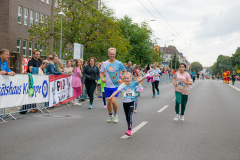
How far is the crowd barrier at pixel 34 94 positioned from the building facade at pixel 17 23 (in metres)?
20.4

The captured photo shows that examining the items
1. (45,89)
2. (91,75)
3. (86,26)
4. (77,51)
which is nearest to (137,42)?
(86,26)

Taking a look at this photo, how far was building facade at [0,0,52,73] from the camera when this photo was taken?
126 ft

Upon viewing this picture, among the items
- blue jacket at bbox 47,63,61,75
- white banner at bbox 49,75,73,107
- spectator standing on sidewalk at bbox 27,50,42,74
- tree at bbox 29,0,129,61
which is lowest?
white banner at bbox 49,75,73,107

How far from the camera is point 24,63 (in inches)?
1273

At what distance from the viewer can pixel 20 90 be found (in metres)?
10.6

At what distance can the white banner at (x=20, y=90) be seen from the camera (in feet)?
32.2

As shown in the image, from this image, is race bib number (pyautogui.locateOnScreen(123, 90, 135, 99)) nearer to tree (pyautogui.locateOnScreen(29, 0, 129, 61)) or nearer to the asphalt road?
the asphalt road

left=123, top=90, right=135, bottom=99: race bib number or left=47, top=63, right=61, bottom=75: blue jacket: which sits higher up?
left=47, top=63, right=61, bottom=75: blue jacket

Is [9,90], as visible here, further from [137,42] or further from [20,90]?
[137,42]

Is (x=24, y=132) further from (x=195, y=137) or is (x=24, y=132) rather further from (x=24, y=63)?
(x=24, y=63)

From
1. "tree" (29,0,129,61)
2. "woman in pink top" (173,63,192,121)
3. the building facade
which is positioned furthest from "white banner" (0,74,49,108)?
"tree" (29,0,129,61)

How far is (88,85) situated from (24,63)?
20006mm

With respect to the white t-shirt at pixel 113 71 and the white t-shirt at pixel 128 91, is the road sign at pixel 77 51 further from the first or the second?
the white t-shirt at pixel 128 91

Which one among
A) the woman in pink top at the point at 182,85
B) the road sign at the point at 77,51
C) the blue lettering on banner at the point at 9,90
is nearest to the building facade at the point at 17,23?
the road sign at the point at 77,51
